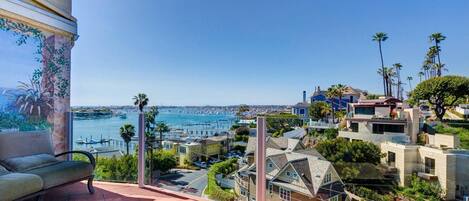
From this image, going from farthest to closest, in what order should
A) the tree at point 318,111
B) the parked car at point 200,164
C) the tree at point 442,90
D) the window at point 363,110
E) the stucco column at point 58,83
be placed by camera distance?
1. the tree at point 442,90
2. the window at point 363,110
3. the stucco column at point 58,83
4. the tree at point 318,111
5. the parked car at point 200,164

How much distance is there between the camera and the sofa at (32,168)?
88.3 inches

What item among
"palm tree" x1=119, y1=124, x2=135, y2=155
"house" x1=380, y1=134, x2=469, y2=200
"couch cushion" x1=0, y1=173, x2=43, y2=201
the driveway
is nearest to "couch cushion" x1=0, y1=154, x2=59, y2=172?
"couch cushion" x1=0, y1=173, x2=43, y2=201

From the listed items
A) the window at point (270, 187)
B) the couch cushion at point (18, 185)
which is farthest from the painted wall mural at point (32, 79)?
the window at point (270, 187)

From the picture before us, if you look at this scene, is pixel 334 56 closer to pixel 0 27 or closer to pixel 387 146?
pixel 387 146

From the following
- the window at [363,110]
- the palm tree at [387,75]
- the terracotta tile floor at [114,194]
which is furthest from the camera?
the palm tree at [387,75]

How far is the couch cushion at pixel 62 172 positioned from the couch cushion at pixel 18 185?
0.35ft

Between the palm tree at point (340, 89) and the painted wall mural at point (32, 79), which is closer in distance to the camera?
the painted wall mural at point (32, 79)

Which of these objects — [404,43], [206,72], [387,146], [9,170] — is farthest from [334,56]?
[9,170]

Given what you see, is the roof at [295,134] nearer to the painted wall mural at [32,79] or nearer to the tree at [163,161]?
the tree at [163,161]

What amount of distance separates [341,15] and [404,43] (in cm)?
462

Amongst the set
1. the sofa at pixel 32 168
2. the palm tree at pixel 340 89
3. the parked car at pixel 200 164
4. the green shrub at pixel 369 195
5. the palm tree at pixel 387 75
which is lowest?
the green shrub at pixel 369 195

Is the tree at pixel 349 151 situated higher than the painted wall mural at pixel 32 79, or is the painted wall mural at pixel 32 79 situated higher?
the painted wall mural at pixel 32 79

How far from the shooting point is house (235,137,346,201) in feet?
8.07

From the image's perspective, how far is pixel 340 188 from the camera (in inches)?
97.9
